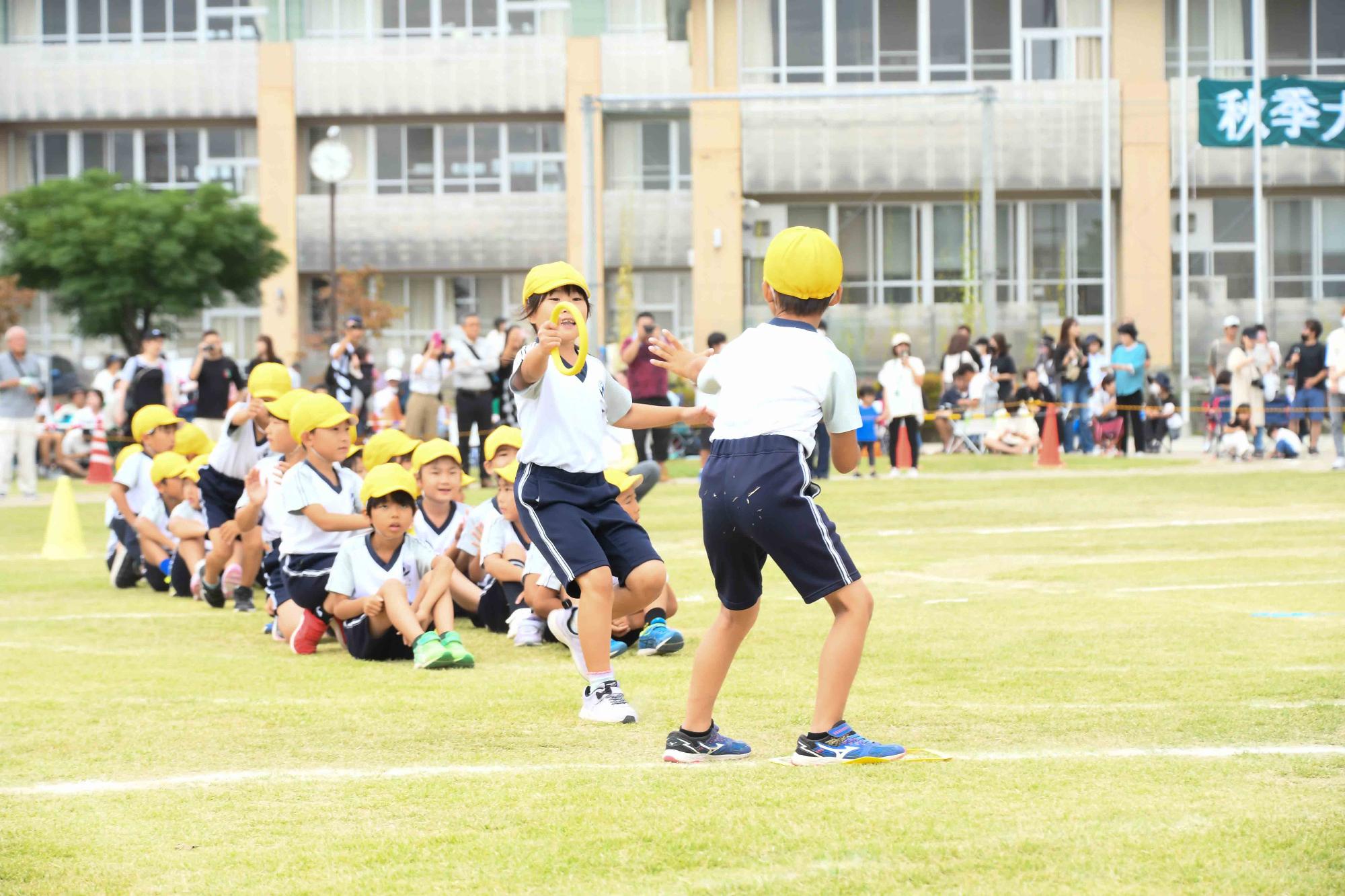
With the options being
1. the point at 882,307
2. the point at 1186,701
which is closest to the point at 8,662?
the point at 1186,701

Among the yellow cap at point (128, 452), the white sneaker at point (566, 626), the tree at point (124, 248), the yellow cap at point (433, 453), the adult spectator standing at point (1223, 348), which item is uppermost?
the tree at point (124, 248)

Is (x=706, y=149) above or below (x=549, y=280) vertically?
above

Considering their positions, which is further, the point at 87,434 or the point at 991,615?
the point at 87,434

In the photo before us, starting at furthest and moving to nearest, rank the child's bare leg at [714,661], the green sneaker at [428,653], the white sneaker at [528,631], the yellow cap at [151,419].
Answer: the yellow cap at [151,419], the white sneaker at [528,631], the green sneaker at [428,653], the child's bare leg at [714,661]

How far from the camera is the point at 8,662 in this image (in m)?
8.54

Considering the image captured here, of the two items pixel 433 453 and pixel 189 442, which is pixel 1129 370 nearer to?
pixel 189 442

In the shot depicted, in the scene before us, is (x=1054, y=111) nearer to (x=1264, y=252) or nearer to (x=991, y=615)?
(x=1264, y=252)

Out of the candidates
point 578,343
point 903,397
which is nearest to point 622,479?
point 578,343

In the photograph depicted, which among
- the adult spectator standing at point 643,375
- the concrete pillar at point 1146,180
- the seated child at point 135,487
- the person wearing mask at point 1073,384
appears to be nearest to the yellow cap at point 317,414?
the seated child at point 135,487

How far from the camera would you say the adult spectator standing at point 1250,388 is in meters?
25.4

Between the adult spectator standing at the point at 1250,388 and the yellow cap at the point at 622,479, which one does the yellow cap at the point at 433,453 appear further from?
the adult spectator standing at the point at 1250,388

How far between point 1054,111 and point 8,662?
1385 inches

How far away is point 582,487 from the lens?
675cm

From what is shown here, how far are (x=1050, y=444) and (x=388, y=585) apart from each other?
652 inches
